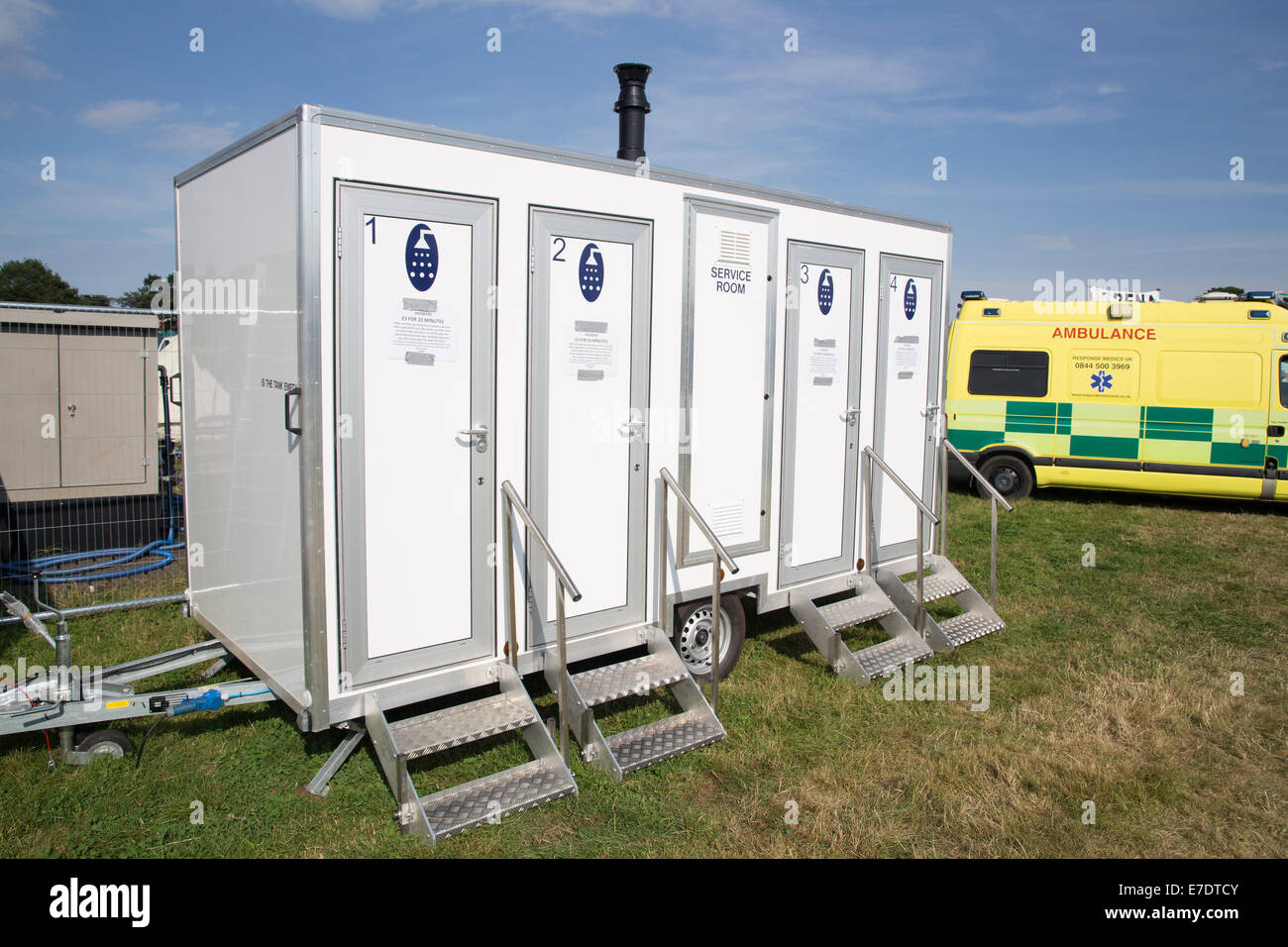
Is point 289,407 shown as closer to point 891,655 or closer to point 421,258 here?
point 421,258

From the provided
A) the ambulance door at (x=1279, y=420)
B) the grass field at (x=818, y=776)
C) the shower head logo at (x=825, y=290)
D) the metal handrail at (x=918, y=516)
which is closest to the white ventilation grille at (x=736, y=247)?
the shower head logo at (x=825, y=290)

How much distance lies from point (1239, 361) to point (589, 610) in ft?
33.1

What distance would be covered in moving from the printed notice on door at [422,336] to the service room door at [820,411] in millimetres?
2373

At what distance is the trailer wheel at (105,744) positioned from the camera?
4285mm

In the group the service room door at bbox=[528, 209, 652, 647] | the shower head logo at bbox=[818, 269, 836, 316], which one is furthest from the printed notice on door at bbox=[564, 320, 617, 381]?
the shower head logo at bbox=[818, 269, 836, 316]

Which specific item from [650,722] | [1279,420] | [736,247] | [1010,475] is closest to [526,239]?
[736,247]

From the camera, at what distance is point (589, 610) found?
475cm

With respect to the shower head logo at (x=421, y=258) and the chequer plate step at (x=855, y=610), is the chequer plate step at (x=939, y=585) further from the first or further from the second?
the shower head logo at (x=421, y=258)

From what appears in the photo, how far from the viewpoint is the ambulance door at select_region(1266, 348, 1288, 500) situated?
10.9m

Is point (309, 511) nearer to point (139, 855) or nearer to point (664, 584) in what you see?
point (139, 855)

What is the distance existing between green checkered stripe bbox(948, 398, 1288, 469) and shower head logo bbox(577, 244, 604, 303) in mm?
9305

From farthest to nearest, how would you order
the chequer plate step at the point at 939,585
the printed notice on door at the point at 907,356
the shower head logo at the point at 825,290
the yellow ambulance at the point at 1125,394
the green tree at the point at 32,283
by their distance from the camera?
the green tree at the point at 32,283 < the yellow ambulance at the point at 1125,394 < the printed notice on door at the point at 907,356 < the chequer plate step at the point at 939,585 < the shower head logo at the point at 825,290

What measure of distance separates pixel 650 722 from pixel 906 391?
321 cm

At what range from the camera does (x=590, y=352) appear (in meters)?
4.60
